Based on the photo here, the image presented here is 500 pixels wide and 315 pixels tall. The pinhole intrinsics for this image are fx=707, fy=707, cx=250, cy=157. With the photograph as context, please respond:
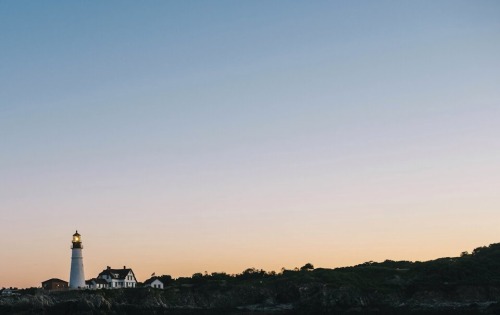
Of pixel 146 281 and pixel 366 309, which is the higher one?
pixel 146 281

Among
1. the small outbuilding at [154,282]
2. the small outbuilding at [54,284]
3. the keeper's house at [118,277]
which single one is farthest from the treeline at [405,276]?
the small outbuilding at [54,284]

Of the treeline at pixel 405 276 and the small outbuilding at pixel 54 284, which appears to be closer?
the treeline at pixel 405 276

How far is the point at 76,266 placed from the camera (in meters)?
78.0

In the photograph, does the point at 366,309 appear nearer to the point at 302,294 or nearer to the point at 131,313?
the point at 302,294

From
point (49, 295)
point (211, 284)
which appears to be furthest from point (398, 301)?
point (49, 295)

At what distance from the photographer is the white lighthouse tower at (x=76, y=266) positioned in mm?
77375

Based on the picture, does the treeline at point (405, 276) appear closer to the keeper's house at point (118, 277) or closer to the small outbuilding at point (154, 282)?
the small outbuilding at point (154, 282)

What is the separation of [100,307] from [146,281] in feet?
72.6

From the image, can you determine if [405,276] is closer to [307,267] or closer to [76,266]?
[307,267]

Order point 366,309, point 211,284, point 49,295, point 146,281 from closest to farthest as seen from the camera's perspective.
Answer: point 366,309, point 49,295, point 211,284, point 146,281

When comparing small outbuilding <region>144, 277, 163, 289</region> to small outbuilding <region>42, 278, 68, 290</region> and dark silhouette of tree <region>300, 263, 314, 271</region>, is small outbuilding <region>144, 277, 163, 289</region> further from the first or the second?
dark silhouette of tree <region>300, 263, 314, 271</region>

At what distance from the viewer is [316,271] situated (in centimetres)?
7806

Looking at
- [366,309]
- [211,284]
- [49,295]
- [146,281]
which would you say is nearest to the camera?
[366,309]

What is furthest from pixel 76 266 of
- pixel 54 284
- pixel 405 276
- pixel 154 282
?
pixel 405 276
